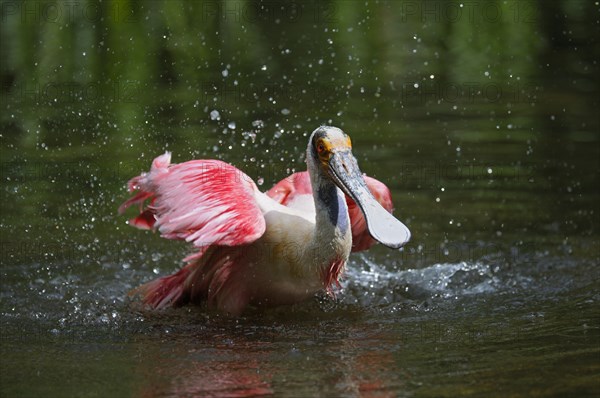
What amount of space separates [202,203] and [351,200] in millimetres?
972

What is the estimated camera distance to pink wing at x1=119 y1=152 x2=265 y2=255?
6.25 metres

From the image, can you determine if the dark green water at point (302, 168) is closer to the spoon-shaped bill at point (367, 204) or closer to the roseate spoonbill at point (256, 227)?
the roseate spoonbill at point (256, 227)

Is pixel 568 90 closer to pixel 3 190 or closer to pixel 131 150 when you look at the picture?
pixel 131 150

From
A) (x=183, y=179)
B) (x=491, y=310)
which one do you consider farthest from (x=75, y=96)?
(x=491, y=310)

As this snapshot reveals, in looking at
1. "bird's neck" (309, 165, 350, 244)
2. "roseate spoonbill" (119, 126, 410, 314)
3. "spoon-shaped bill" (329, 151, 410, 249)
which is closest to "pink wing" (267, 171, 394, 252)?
"roseate spoonbill" (119, 126, 410, 314)

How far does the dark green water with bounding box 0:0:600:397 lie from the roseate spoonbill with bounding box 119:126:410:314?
191 mm

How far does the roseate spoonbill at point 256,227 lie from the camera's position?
20.7ft

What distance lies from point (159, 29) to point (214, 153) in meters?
5.08

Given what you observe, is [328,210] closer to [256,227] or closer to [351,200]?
[256,227]

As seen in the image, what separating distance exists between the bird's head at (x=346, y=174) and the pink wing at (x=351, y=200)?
1.86 feet

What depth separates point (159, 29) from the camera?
14.8 meters

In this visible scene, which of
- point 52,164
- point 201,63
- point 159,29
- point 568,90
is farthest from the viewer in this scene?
point 159,29

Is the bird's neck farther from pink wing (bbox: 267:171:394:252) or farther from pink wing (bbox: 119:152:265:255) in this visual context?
pink wing (bbox: 267:171:394:252)

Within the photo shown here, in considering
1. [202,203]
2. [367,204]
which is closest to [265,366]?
[367,204]
